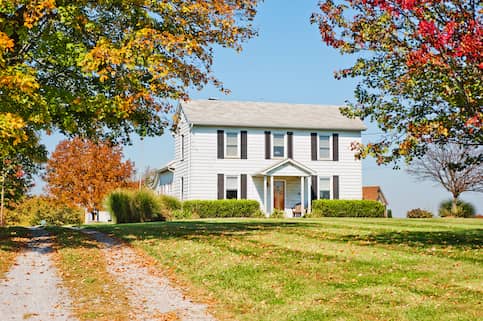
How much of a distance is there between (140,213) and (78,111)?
16.6m

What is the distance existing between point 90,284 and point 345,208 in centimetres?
2871

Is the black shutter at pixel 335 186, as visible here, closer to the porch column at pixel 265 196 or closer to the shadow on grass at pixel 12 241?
the porch column at pixel 265 196

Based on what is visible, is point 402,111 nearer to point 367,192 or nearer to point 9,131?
point 9,131

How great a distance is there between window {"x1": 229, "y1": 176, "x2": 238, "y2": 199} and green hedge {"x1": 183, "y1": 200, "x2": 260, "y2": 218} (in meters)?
1.33

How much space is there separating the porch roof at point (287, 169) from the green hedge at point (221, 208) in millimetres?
2043

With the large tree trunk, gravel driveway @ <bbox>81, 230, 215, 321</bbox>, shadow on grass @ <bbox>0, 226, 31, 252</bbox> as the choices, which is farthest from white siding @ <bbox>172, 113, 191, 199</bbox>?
gravel driveway @ <bbox>81, 230, 215, 321</bbox>

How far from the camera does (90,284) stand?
10.6 metres

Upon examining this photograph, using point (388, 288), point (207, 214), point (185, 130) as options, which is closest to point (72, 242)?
point (388, 288)

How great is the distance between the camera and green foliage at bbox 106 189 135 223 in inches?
1244

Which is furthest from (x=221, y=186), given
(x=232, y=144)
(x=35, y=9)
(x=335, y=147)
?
(x=35, y=9)

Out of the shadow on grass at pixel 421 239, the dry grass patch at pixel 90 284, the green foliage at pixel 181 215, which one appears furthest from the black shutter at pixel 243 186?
the dry grass patch at pixel 90 284

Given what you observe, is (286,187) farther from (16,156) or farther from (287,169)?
(16,156)

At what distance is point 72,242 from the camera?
16969 mm

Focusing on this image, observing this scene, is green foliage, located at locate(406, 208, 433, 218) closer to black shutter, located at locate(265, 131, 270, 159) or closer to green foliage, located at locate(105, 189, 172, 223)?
black shutter, located at locate(265, 131, 270, 159)
